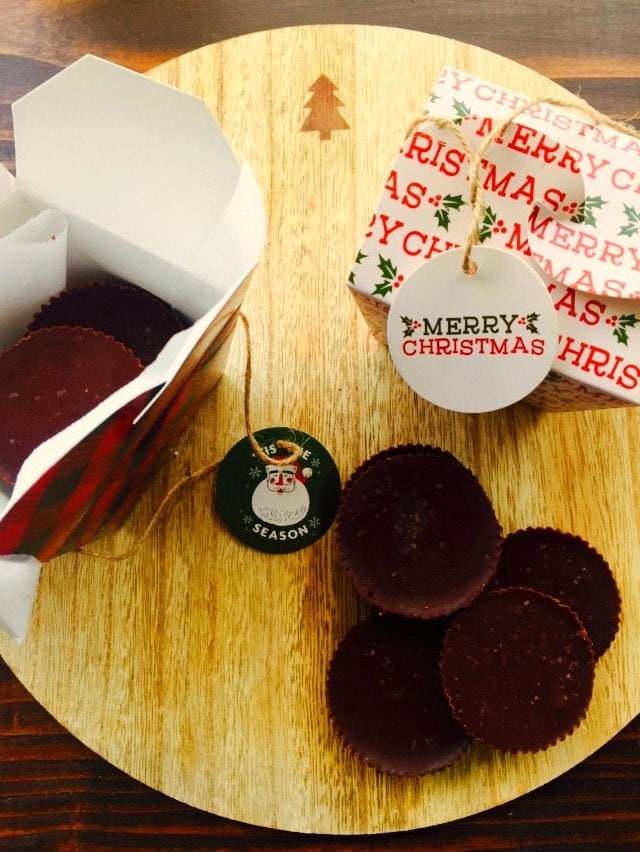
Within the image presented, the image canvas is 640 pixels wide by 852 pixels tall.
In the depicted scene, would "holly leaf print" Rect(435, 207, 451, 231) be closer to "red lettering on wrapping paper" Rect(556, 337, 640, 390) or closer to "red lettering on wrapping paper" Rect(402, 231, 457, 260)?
"red lettering on wrapping paper" Rect(402, 231, 457, 260)

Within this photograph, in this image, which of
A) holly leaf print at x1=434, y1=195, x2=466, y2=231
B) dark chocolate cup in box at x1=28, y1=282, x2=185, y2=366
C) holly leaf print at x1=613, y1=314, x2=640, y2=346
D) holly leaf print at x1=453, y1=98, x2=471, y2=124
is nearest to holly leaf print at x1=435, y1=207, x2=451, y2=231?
holly leaf print at x1=434, y1=195, x2=466, y2=231

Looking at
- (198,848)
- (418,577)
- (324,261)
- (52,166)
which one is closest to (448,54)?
(324,261)

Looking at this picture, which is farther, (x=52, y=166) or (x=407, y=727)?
(x=407, y=727)

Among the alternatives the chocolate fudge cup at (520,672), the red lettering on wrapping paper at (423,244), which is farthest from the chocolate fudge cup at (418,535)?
the red lettering on wrapping paper at (423,244)

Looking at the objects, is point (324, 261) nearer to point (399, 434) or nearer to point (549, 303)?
point (399, 434)

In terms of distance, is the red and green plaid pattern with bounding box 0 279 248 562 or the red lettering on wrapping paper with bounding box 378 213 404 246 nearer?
the red and green plaid pattern with bounding box 0 279 248 562

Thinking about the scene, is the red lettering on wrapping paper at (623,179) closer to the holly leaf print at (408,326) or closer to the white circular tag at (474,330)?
the white circular tag at (474,330)
